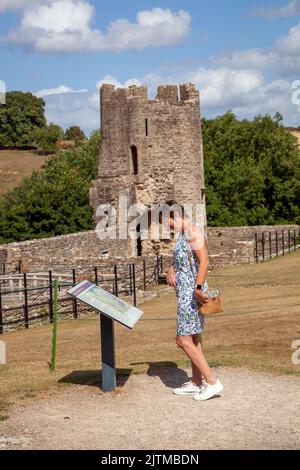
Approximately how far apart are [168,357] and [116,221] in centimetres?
2389

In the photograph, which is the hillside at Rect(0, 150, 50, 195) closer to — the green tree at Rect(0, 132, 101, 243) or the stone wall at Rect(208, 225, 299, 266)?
the green tree at Rect(0, 132, 101, 243)

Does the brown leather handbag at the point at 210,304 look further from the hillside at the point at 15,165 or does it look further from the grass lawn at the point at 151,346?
the hillside at the point at 15,165

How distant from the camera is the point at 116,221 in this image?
34469mm

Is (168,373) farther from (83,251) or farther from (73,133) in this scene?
(73,133)

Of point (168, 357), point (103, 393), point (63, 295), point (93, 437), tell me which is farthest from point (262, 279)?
point (93, 437)

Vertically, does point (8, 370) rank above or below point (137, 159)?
below

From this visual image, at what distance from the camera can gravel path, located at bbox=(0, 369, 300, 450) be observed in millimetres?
6977

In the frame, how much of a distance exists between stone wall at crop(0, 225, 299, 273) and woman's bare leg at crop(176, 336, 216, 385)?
1357 cm

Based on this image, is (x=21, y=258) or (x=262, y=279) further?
(x=21, y=258)

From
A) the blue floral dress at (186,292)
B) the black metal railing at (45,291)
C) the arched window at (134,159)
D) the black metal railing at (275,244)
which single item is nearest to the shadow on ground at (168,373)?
the blue floral dress at (186,292)

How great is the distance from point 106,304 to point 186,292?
3.02ft

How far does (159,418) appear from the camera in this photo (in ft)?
25.3

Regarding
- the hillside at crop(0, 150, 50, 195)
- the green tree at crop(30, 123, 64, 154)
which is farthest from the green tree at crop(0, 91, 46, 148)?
the hillside at crop(0, 150, 50, 195)

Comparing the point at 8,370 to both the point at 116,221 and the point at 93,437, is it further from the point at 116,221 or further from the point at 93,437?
the point at 116,221
